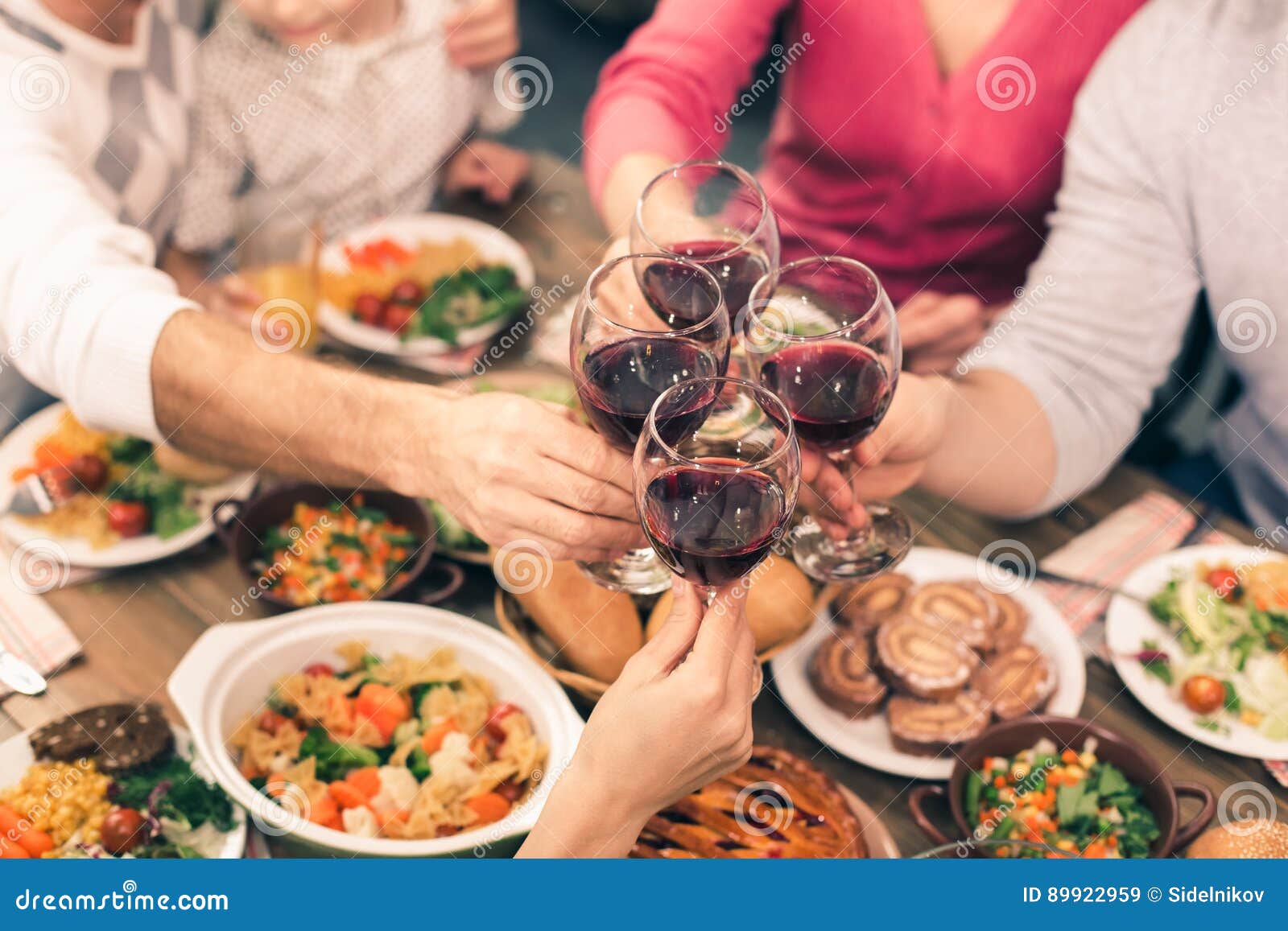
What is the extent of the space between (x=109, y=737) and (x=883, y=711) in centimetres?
93

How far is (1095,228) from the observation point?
1713 millimetres

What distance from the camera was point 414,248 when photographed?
2143 millimetres

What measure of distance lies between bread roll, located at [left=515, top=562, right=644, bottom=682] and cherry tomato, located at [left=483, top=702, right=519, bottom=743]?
0.34 feet

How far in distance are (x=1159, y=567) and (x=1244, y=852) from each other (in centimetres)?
48

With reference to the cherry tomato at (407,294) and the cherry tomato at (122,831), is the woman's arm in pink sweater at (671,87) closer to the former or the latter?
the cherry tomato at (407,294)

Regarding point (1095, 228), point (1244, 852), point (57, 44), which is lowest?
point (57, 44)

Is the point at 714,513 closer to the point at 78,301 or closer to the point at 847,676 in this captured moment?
the point at 847,676

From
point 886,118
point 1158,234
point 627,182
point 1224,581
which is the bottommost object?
point 627,182

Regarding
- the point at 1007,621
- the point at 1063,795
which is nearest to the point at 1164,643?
the point at 1007,621

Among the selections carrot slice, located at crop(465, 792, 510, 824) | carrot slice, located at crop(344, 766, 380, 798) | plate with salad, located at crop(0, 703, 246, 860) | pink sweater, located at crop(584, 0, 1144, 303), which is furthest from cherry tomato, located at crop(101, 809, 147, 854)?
pink sweater, located at crop(584, 0, 1144, 303)

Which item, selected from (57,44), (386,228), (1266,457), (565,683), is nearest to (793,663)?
(565,683)

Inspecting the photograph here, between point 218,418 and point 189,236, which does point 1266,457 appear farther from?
point 189,236

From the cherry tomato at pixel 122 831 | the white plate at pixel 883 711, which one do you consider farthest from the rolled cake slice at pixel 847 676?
the cherry tomato at pixel 122 831

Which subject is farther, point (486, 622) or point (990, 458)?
point (990, 458)
